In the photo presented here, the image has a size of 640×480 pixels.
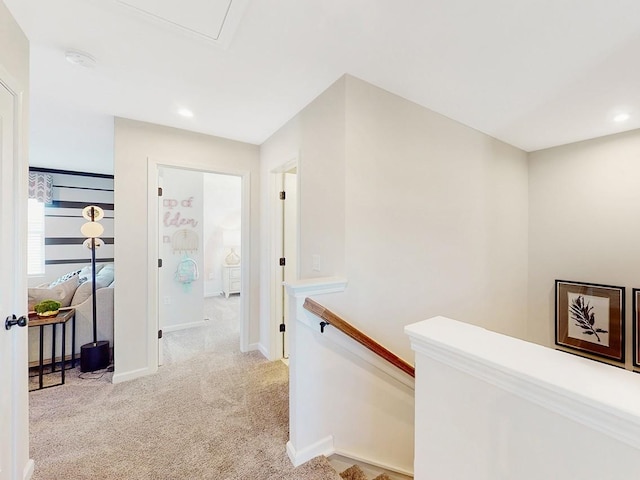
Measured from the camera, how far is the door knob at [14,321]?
51.3 inches

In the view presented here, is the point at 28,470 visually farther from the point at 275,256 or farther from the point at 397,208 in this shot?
the point at 397,208

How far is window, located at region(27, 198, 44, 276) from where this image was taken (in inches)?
174

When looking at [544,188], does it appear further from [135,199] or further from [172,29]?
[135,199]

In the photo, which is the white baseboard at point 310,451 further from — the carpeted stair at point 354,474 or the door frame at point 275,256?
the door frame at point 275,256

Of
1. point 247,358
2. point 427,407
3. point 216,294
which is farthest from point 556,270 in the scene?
point 216,294

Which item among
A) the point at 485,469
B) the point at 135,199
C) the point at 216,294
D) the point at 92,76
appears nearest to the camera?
the point at 485,469

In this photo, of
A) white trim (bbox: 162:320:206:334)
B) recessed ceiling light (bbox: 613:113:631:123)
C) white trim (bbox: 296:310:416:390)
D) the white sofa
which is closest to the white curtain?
the white sofa

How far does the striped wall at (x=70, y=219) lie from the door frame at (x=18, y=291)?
4.11 metres

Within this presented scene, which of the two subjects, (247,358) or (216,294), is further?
(216,294)

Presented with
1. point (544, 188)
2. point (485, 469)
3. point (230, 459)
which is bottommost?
point (230, 459)

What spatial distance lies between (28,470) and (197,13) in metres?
2.64

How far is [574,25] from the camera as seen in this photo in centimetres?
142

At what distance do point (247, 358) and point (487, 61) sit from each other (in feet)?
11.0

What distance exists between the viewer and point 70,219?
4695 millimetres
